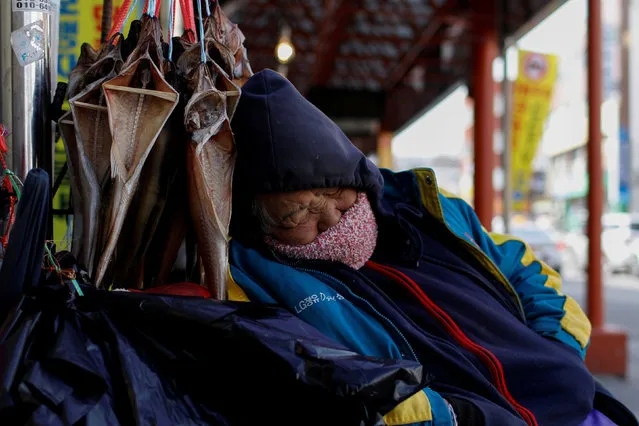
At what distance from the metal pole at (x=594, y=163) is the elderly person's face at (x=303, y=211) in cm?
468

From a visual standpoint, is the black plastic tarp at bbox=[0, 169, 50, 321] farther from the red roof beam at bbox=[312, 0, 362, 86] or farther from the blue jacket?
the red roof beam at bbox=[312, 0, 362, 86]

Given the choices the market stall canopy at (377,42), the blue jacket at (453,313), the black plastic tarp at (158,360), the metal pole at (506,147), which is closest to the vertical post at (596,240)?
the market stall canopy at (377,42)

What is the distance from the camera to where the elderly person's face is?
157 cm

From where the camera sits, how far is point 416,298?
1.66 meters

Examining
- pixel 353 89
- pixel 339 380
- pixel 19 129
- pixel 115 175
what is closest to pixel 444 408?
pixel 339 380

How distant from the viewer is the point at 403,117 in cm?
1551

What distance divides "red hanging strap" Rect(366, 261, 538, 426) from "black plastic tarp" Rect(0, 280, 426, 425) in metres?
0.44

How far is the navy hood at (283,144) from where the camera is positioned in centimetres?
152

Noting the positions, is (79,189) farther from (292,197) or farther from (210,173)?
(292,197)

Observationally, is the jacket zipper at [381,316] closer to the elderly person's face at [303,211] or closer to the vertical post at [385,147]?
the elderly person's face at [303,211]

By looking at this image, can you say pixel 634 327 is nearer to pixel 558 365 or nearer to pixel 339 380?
pixel 558 365

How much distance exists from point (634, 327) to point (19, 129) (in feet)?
31.2

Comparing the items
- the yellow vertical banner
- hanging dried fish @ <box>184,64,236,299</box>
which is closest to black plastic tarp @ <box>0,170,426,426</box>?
hanging dried fish @ <box>184,64,236,299</box>

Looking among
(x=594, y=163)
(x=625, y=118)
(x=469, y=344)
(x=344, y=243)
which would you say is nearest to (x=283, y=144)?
(x=344, y=243)
